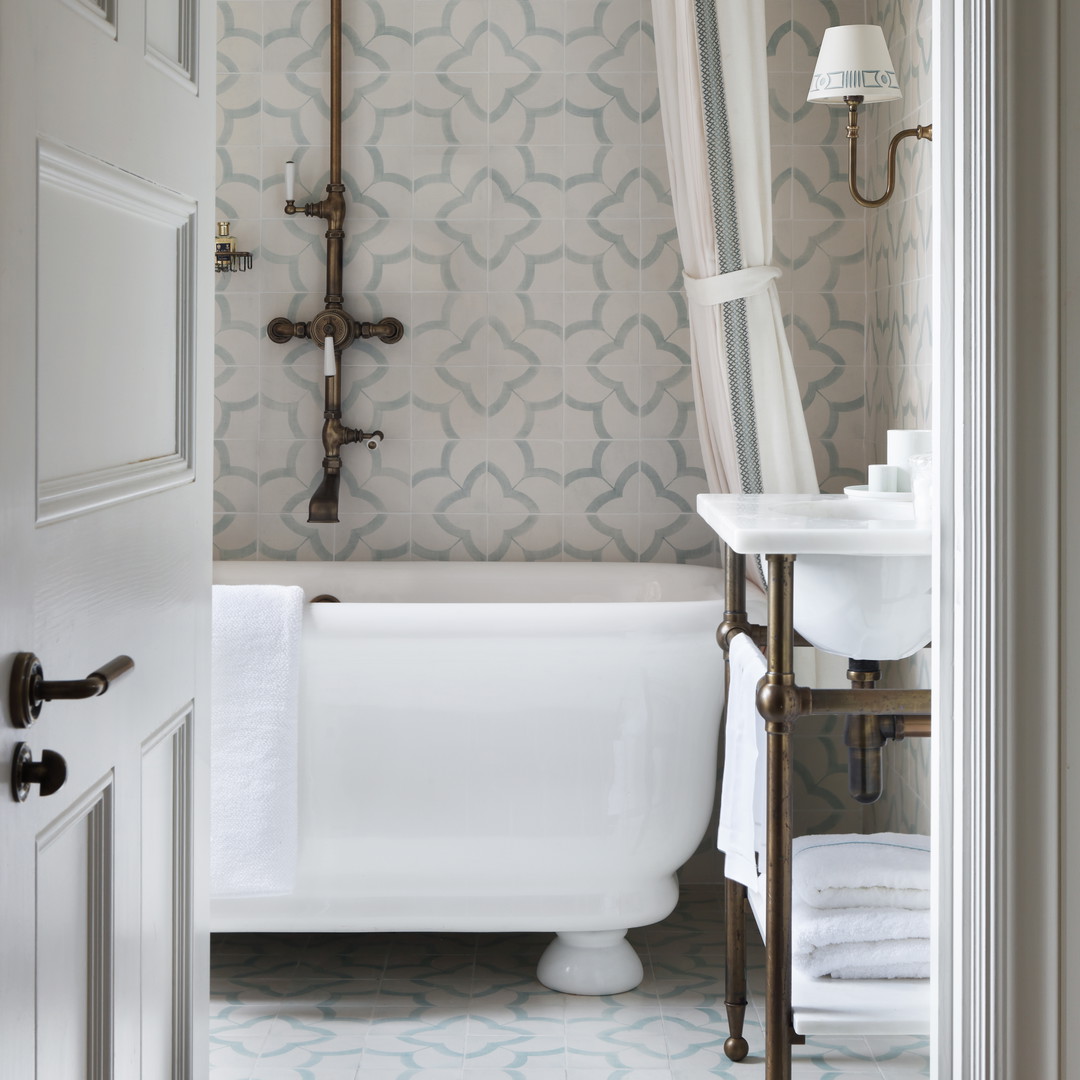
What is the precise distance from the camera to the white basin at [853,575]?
167cm

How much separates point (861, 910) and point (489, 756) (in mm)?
762

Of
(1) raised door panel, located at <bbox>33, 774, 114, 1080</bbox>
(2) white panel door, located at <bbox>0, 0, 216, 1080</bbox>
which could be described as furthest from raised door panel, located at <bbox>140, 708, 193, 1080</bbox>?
(1) raised door panel, located at <bbox>33, 774, 114, 1080</bbox>

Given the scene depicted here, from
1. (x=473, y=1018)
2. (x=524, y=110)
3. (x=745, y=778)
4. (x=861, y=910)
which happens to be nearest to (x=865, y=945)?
(x=861, y=910)

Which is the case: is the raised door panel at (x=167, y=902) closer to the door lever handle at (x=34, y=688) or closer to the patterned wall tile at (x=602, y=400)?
the door lever handle at (x=34, y=688)

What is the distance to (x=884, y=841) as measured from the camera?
6.63ft

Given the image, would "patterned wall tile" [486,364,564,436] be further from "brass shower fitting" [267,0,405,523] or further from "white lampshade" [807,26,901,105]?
"white lampshade" [807,26,901,105]

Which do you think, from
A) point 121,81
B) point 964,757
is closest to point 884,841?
point 964,757

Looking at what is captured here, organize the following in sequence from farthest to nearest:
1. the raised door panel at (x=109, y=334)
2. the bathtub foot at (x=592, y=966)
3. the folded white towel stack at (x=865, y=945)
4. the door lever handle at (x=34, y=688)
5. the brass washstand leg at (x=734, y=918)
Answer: the bathtub foot at (x=592, y=966) < the brass washstand leg at (x=734, y=918) < the folded white towel stack at (x=865, y=945) < the raised door panel at (x=109, y=334) < the door lever handle at (x=34, y=688)

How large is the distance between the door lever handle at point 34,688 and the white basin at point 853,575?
3.14ft

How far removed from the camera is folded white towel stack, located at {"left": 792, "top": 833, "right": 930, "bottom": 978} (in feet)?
5.90

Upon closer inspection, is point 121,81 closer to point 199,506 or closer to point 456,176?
point 199,506

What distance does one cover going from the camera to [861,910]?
72.6 inches

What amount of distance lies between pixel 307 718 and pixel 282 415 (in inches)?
43.9

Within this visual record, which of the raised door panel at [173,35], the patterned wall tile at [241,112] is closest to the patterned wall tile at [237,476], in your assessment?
the patterned wall tile at [241,112]
